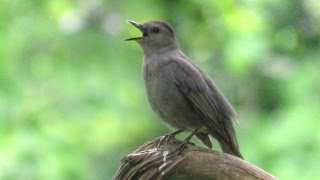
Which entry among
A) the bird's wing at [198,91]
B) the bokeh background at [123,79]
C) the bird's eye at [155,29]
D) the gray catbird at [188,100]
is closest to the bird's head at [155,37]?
the bird's eye at [155,29]

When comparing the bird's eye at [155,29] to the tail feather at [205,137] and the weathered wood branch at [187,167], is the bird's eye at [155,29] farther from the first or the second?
the weathered wood branch at [187,167]

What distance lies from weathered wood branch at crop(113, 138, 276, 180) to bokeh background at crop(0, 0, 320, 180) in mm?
2055

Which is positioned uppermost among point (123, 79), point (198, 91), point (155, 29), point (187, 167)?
point (155, 29)

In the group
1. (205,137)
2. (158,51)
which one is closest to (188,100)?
(205,137)

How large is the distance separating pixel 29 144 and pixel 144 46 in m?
1.38

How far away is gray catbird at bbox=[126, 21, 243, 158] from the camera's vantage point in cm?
489

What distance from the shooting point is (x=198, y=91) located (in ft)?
16.6

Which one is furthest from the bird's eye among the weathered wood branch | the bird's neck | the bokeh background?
the weathered wood branch

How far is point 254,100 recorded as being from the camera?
7.54 metres

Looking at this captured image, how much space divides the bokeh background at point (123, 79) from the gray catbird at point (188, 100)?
49.0 inches

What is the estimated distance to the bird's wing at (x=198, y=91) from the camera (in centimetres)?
490

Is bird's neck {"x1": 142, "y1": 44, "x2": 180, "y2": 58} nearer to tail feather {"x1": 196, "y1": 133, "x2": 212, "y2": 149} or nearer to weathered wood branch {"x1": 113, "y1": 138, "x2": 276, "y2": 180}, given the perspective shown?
tail feather {"x1": 196, "y1": 133, "x2": 212, "y2": 149}

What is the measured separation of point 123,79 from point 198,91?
2.42m

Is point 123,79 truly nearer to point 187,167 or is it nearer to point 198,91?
point 198,91
